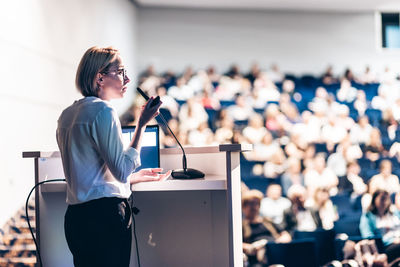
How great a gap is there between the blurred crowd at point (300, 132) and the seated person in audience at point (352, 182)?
0.01 m

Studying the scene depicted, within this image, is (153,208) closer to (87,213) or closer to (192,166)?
(192,166)

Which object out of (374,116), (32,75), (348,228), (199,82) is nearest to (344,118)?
(374,116)

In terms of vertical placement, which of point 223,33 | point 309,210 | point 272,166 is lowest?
point 309,210

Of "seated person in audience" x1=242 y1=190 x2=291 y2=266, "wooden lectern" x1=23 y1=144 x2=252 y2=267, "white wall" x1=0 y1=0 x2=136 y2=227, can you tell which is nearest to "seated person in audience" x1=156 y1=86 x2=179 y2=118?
"white wall" x1=0 y1=0 x2=136 y2=227

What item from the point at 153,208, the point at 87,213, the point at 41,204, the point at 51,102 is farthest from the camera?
the point at 51,102

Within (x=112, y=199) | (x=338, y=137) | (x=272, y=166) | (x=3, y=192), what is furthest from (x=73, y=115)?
(x=338, y=137)

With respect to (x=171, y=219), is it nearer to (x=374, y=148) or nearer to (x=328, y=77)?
(x=374, y=148)

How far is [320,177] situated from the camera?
18.6 feet

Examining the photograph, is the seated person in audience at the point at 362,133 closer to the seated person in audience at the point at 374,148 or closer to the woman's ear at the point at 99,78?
the seated person in audience at the point at 374,148

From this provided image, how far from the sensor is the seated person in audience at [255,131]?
6105 mm

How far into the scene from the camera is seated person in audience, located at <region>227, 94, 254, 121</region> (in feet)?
22.1

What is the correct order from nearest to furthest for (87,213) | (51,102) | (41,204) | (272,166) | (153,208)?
(87,213)
(41,204)
(153,208)
(51,102)
(272,166)

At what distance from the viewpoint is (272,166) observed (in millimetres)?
5941

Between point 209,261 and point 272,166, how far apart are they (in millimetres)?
3943
